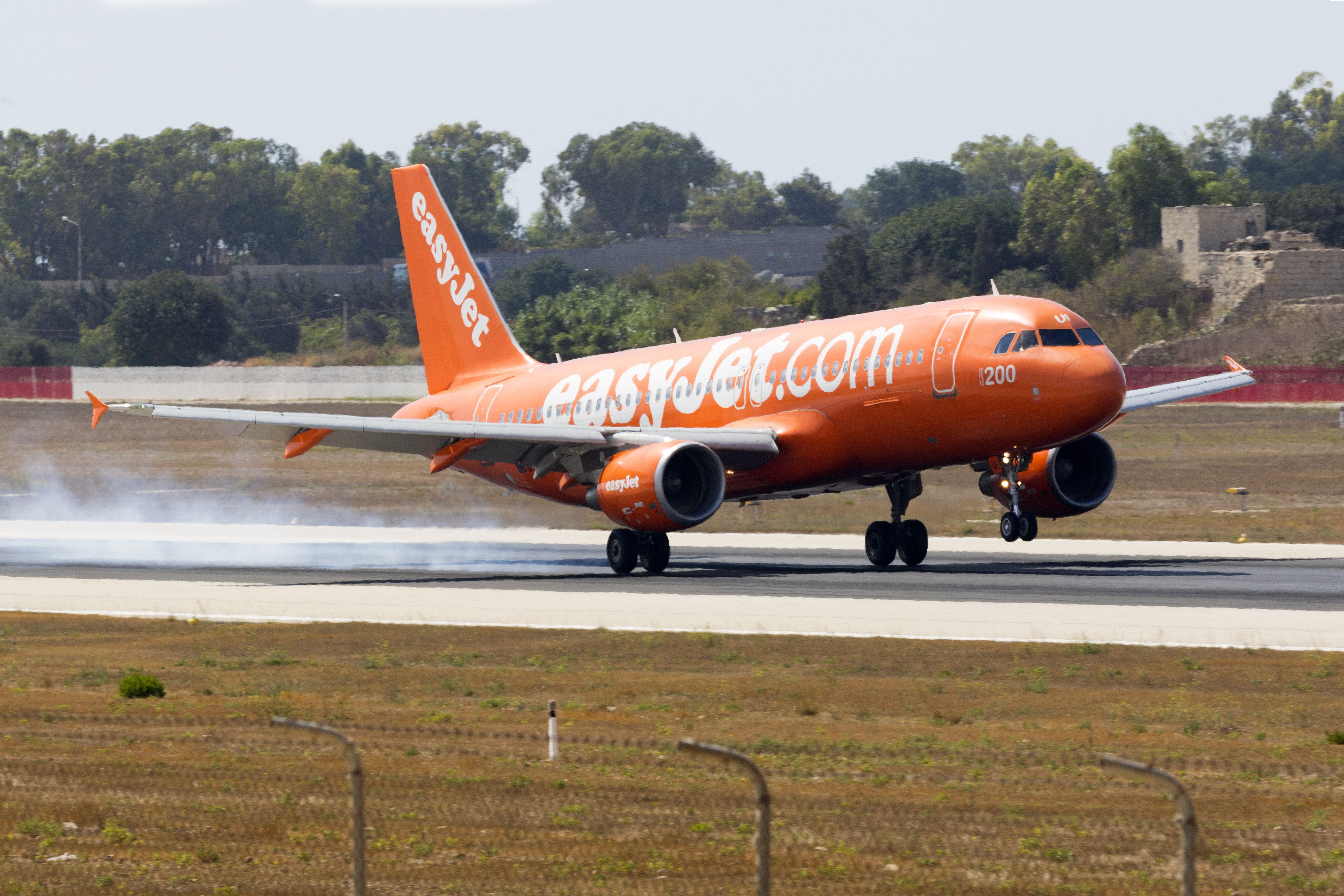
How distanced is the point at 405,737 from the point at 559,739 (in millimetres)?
4043

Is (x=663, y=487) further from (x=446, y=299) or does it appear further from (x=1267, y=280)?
(x=1267, y=280)

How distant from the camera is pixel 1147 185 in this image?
16762 cm

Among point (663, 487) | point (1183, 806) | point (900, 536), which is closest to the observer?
point (1183, 806)

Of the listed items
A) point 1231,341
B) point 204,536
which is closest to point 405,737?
point 204,536

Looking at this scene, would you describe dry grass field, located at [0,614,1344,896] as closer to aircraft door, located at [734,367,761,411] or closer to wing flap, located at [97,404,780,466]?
wing flap, located at [97,404,780,466]

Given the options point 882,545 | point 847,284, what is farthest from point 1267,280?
point 882,545

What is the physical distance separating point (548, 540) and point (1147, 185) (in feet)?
421

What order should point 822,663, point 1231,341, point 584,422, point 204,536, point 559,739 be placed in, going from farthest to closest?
point 1231,341, point 204,536, point 584,422, point 822,663, point 559,739

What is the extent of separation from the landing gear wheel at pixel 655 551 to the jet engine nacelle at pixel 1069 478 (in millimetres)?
7501

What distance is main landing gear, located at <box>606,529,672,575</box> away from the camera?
39.4 metres

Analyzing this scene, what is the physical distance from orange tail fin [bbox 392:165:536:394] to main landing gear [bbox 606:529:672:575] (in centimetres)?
991

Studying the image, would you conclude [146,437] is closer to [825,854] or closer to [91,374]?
[91,374]

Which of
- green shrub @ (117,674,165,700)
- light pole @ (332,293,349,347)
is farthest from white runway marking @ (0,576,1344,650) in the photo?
light pole @ (332,293,349,347)

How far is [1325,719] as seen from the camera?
19.6m
